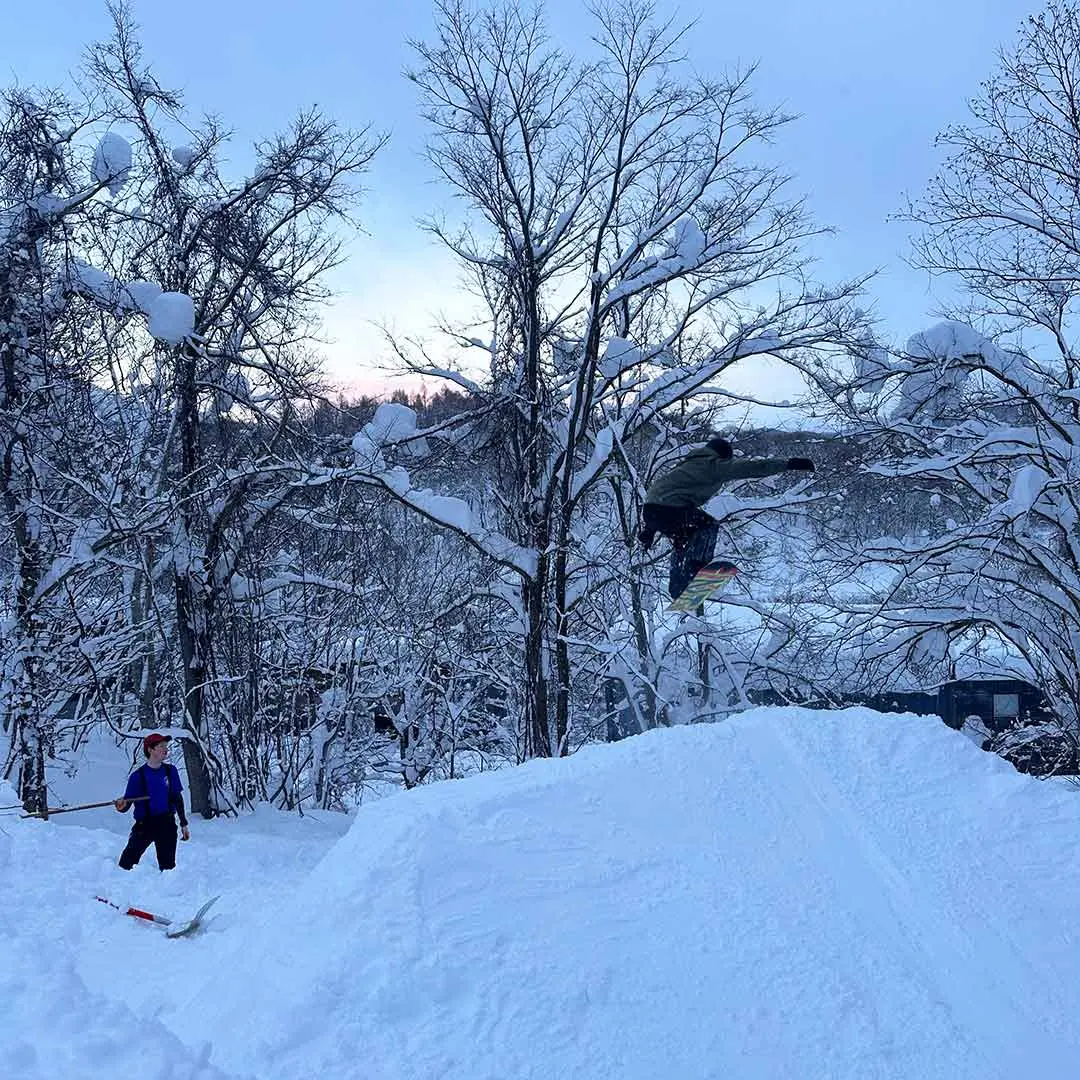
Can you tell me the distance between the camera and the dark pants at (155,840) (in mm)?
8172

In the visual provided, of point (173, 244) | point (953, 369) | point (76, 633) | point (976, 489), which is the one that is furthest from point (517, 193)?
point (76, 633)

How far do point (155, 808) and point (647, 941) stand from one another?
5.90 meters

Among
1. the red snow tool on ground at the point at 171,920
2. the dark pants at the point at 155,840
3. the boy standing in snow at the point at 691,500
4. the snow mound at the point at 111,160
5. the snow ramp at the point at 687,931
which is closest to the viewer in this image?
the snow ramp at the point at 687,931

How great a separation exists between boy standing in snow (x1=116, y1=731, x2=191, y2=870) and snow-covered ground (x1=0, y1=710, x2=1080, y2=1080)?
6.62 ft

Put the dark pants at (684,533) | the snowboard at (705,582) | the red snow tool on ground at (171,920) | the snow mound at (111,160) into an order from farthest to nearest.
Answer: the snow mound at (111,160), the snowboard at (705,582), the dark pants at (684,533), the red snow tool on ground at (171,920)

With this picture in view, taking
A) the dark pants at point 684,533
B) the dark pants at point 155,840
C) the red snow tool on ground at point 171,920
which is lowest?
the red snow tool on ground at point 171,920

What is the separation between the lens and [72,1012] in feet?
13.2

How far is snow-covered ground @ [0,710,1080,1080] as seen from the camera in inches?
142

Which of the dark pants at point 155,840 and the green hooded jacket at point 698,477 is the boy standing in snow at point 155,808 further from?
the green hooded jacket at point 698,477

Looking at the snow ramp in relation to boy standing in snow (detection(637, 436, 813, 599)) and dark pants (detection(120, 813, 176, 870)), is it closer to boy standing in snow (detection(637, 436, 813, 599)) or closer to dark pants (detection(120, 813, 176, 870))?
boy standing in snow (detection(637, 436, 813, 599))

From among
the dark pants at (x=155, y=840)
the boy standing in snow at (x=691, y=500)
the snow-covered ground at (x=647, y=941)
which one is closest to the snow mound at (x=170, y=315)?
the dark pants at (x=155, y=840)

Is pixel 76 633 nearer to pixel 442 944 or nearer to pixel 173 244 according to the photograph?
pixel 173 244

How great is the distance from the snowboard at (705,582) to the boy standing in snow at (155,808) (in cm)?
542

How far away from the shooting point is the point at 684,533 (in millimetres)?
9164
